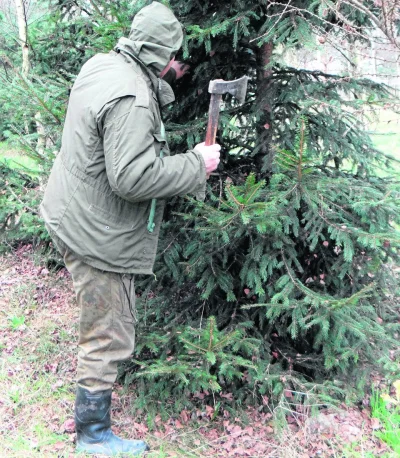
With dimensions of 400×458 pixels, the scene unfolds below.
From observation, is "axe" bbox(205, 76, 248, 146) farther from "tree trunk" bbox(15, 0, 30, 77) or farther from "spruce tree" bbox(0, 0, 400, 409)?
"tree trunk" bbox(15, 0, 30, 77)

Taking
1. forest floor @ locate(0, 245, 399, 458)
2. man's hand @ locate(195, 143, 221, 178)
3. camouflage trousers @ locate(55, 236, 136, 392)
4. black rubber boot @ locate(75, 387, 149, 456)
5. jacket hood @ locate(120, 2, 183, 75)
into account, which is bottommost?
forest floor @ locate(0, 245, 399, 458)

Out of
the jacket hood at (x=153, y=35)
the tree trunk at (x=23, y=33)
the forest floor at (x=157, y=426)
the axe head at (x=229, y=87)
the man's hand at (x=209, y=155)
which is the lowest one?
the forest floor at (x=157, y=426)

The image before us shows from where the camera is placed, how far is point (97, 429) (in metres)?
3.17

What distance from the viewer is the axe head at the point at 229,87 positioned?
2.93 metres

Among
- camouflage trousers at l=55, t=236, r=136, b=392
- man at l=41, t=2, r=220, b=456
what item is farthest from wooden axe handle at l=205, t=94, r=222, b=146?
camouflage trousers at l=55, t=236, r=136, b=392

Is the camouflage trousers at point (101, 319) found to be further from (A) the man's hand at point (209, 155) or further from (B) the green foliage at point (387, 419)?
(B) the green foliage at point (387, 419)

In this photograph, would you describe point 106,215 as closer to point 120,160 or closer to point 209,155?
point 120,160

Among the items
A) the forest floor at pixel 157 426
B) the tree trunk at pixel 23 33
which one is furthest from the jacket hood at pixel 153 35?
the tree trunk at pixel 23 33

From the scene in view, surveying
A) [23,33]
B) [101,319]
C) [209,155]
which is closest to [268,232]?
[209,155]

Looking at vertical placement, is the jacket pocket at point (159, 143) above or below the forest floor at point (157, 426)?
above

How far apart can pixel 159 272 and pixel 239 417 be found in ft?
4.23

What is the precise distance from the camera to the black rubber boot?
3080mm

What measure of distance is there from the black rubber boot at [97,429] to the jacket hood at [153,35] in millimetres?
2092

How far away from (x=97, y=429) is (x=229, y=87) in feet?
7.91
